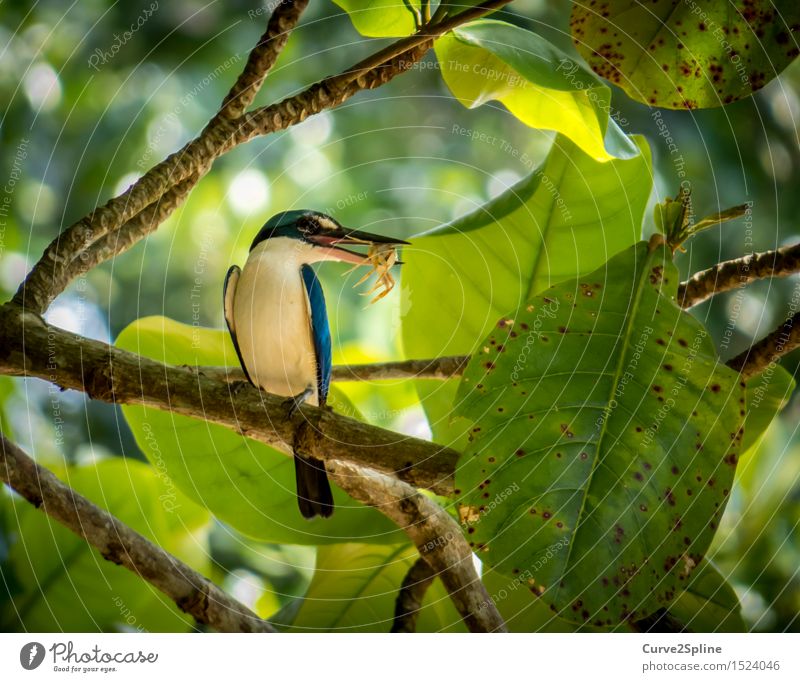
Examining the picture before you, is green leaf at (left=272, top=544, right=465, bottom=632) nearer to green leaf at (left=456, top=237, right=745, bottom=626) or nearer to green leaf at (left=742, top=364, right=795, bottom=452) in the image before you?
green leaf at (left=456, top=237, right=745, bottom=626)

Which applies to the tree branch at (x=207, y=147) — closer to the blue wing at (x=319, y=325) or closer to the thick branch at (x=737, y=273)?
the blue wing at (x=319, y=325)

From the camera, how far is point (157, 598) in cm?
59

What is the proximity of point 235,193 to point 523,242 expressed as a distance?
0.78ft

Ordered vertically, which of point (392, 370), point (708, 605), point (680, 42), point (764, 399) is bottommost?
point (708, 605)

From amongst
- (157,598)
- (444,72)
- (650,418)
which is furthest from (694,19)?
(157,598)

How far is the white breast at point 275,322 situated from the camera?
2.10ft

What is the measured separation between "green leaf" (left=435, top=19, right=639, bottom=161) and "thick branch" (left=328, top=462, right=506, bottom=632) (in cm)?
29

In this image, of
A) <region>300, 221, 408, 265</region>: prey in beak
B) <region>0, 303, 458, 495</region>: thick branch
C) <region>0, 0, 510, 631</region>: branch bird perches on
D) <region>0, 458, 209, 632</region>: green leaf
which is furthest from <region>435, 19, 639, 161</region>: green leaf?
<region>0, 458, 209, 632</region>: green leaf

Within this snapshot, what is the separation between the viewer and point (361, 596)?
62 centimetres

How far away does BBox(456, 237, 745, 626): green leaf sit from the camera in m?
0.49

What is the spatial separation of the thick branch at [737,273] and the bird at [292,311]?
0.79 feet

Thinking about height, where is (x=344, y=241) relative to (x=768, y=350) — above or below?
above

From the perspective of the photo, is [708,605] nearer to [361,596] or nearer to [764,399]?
[764,399]

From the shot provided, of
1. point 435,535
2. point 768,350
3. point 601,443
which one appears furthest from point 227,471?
point 768,350
